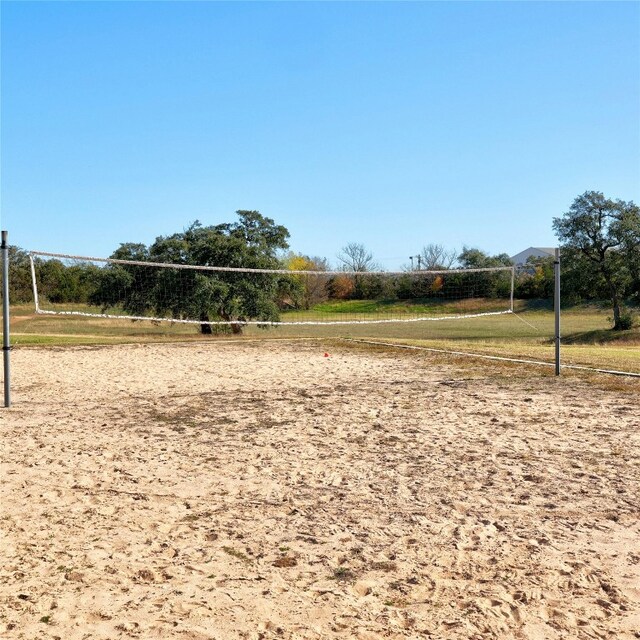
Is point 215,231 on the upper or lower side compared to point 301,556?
upper

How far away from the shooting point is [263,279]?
78.1 ft

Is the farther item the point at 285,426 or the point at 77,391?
the point at 77,391

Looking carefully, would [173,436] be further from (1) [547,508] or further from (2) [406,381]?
(2) [406,381]

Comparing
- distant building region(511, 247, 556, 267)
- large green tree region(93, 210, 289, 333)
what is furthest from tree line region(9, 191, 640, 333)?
distant building region(511, 247, 556, 267)

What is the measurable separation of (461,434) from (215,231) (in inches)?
849

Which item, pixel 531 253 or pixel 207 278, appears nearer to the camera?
pixel 207 278

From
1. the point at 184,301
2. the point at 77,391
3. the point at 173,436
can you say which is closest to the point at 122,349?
the point at 184,301

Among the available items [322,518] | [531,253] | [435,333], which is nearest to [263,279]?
[435,333]

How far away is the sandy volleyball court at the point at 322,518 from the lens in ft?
9.12

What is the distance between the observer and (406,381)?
9961 millimetres

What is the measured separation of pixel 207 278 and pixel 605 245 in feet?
73.7

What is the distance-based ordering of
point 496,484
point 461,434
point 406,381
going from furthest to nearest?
point 406,381 → point 461,434 → point 496,484

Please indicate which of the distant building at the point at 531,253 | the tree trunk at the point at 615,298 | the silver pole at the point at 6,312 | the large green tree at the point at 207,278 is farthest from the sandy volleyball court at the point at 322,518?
the distant building at the point at 531,253

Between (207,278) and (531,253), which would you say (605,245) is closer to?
(207,278)
